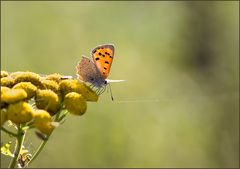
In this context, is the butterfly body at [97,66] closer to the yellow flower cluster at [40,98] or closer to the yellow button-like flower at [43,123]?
the yellow flower cluster at [40,98]

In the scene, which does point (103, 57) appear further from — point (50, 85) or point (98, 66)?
point (50, 85)

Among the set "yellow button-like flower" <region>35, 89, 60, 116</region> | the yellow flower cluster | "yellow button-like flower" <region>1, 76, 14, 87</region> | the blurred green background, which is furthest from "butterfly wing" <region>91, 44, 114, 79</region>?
the blurred green background

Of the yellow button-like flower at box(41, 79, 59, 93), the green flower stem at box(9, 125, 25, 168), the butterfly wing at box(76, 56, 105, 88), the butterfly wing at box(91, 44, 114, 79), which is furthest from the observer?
the butterfly wing at box(76, 56, 105, 88)

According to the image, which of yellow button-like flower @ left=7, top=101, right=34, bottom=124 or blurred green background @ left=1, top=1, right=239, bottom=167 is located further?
blurred green background @ left=1, top=1, right=239, bottom=167

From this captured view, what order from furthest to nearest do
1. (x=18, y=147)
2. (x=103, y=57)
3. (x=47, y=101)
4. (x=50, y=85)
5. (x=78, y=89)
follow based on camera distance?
1. (x=103, y=57)
2. (x=78, y=89)
3. (x=50, y=85)
4. (x=47, y=101)
5. (x=18, y=147)

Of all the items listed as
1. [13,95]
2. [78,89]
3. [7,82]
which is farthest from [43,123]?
[78,89]

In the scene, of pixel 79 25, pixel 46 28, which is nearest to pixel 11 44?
pixel 46 28

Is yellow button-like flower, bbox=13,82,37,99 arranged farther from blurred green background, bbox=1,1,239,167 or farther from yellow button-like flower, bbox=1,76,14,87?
blurred green background, bbox=1,1,239,167
